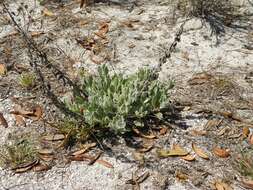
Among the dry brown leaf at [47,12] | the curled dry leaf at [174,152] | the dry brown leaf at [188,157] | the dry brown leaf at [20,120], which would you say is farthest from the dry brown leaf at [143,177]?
the dry brown leaf at [47,12]

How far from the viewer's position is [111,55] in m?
4.14

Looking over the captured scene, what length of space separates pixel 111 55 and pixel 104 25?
433 millimetres

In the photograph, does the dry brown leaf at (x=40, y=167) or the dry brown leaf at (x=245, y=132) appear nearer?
the dry brown leaf at (x=40, y=167)

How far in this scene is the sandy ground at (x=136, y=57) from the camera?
3.09m

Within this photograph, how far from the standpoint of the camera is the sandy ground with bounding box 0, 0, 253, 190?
309cm

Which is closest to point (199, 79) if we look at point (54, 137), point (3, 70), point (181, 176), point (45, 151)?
point (181, 176)

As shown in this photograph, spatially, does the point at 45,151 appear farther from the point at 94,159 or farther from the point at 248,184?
the point at 248,184

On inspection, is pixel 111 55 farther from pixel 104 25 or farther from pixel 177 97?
pixel 177 97

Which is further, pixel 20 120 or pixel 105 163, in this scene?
pixel 20 120

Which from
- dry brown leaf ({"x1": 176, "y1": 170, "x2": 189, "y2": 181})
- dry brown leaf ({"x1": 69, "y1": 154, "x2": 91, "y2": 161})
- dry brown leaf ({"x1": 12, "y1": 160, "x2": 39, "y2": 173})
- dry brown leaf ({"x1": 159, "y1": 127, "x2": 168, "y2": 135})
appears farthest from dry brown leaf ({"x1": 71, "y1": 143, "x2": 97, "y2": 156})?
dry brown leaf ({"x1": 176, "y1": 170, "x2": 189, "y2": 181})

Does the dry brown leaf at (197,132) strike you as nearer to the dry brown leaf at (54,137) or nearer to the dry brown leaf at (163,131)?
the dry brown leaf at (163,131)

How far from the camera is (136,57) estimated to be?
13.6ft

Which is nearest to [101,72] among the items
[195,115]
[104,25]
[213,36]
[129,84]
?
[129,84]

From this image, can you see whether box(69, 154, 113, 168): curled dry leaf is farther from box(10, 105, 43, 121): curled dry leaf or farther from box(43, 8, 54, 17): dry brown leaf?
box(43, 8, 54, 17): dry brown leaf
